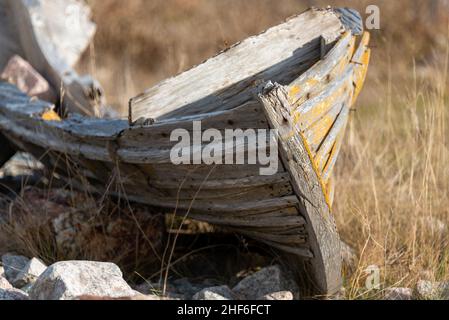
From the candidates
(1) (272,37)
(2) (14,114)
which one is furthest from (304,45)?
(2) (14,114)

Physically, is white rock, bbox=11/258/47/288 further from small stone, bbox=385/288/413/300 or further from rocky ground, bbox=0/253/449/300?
small stone, bbox=385/288/413/300

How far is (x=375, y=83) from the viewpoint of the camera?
11.5 meters

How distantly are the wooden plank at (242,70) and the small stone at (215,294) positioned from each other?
1.06 metres

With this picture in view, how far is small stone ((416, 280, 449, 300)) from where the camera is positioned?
416 centimetres

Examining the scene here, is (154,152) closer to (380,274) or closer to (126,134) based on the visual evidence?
(126,134)

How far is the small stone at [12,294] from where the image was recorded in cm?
353


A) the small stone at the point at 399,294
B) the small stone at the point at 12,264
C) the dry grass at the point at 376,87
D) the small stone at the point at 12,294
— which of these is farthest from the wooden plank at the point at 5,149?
the small stone at the point at 399,294

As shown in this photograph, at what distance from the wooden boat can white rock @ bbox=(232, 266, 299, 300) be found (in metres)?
0.13

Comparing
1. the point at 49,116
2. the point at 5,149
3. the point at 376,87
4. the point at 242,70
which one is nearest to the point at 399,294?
the point at 242,70

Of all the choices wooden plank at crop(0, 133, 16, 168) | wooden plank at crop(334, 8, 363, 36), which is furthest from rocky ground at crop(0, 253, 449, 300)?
wooden plank at crop(0, 133, 16, 168)

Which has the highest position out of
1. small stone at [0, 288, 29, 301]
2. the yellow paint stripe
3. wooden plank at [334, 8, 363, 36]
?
wooden plank at [334, 8, 363, 36]

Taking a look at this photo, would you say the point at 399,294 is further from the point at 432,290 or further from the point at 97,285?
the point at 97,285

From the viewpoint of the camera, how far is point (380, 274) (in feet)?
14.6

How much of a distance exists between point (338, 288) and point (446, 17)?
10868 millimetres
